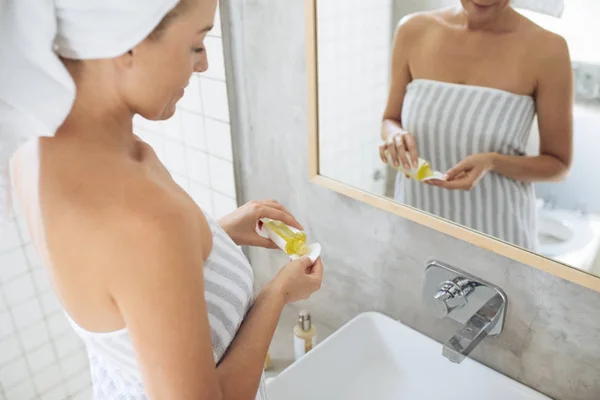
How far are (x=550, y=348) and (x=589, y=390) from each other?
8cm

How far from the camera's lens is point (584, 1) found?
2.27 ft

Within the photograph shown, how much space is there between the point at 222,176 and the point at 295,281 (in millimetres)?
619

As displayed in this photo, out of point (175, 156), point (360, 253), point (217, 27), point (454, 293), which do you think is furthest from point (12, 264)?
point (454, 293)

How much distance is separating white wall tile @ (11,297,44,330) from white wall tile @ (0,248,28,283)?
10 centimetres

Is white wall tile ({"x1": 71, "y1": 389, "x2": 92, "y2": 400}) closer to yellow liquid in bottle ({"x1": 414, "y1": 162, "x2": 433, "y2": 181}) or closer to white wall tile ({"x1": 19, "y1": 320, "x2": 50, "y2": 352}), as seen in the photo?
white wall tile ({"x1": 19, "y1": 320, "x2": 50, "y2": 352})

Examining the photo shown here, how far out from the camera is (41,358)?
177 centimetres

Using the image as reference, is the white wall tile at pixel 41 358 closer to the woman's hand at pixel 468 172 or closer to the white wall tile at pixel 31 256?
the white wall tile at pixel 31 256

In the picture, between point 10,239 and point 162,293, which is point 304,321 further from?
point 10,239

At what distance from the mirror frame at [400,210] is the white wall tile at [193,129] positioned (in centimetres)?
33

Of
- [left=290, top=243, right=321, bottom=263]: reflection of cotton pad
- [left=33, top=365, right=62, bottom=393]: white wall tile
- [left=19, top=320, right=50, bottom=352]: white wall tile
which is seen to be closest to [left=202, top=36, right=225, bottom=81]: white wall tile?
[left=290, top=243, right=321, bottom=263]: reflection of cotton pad

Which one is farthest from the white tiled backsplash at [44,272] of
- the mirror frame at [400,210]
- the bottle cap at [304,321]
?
the bottle cap at [304,321]

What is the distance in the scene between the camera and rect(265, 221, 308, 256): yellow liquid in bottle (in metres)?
0.83

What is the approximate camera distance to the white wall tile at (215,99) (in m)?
1.21

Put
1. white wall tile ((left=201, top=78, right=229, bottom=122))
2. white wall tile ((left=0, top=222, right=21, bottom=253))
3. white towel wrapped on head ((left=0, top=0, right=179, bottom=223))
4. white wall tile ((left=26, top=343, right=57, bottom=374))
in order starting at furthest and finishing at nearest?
white wall tile ((left=26, top=343, right=57, bottom=374))
white wall tile ((left=0, top=222, right=21, bottom=253))
white wall tile ((left=201, top=78, right=229, bottom=122))
white towel wrapped on head ((left=0, top=0, right=179, bottom=223))
